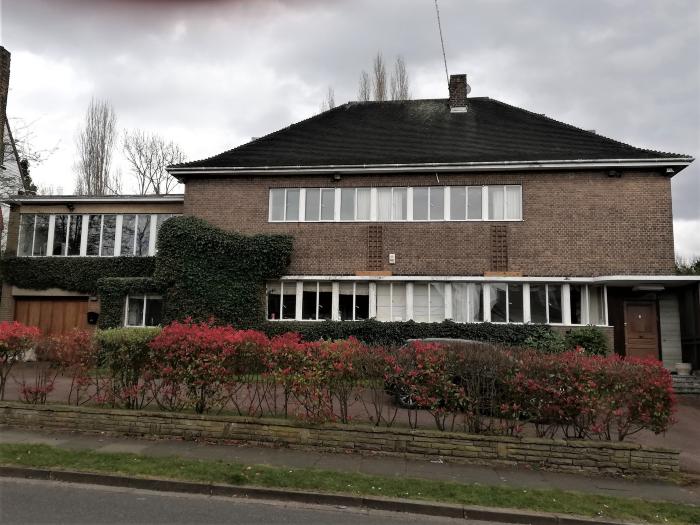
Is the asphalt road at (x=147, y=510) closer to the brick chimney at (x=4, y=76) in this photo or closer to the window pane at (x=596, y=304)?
the window pane at (x=596, y=304)

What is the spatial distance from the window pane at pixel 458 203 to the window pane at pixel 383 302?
10.7 feet

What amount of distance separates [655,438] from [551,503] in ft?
15.3

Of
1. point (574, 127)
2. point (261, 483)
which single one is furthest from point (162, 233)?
point (574, 127)

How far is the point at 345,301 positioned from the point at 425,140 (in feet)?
21.9

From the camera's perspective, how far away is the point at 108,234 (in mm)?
21875

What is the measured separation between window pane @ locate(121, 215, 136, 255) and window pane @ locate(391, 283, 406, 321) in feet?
35.2

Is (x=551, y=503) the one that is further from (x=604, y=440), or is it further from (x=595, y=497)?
(x=604, y=440)

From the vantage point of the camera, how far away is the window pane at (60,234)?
2198 centimetres

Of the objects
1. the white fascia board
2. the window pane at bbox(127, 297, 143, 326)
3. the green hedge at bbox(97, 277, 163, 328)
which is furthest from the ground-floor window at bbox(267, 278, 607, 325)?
the window pane at bbox(127, 297, 143, 326)

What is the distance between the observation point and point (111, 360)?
8.95 m

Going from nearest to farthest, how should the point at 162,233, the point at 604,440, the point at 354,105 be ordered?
the point at 604,440 → the point at 162,233 → the point at 354,105

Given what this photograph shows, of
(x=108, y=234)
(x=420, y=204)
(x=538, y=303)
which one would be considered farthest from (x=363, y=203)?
(x=108, y=234)

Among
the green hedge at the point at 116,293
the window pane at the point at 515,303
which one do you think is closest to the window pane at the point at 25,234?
the green hedge at the point at 116,293

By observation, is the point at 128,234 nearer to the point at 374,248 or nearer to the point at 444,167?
the point at 374,248
